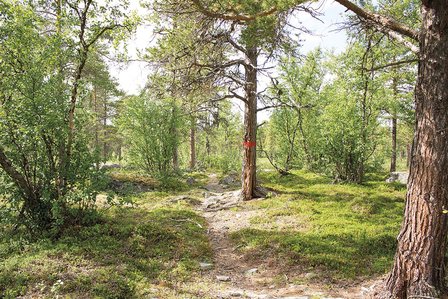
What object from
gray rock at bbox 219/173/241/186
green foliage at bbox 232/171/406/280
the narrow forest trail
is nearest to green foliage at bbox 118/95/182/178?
gray rock at bbox 219/173/241/186

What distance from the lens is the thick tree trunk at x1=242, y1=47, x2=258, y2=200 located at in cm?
1197

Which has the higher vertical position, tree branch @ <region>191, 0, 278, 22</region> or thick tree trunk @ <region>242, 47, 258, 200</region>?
tree branch @ <region>191, 0, 278, 22</region>

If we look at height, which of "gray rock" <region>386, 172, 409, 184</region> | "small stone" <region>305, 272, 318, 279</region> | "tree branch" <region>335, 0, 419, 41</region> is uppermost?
"tree branch" <region>335, 0, 419, 41</region>

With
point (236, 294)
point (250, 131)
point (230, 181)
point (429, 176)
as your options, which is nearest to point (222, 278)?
point (236, 294)

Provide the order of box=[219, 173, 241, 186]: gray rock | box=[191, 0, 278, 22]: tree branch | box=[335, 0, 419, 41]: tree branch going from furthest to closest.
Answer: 1. box=[219, 173, 241, 186]: gray rock
2. box=[191, 0, 278, 22]: tree branch
3. box=[335, 0, 419, 41]: tree branch

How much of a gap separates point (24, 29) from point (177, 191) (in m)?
10.1

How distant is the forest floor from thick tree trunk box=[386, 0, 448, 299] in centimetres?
100

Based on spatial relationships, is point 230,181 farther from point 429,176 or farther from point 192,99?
point 429,176

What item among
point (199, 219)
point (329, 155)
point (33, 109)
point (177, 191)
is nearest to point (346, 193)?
point (329, 155)

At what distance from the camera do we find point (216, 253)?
303 inches

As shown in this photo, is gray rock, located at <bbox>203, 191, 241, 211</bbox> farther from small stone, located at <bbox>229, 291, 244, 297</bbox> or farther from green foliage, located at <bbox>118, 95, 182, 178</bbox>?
small stone, located at <bbox>229, 291, 244, 297</bbox>

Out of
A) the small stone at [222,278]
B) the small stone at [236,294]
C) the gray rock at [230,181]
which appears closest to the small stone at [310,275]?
the small stone at [236,294]

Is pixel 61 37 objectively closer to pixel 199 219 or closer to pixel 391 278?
pixel 199 219

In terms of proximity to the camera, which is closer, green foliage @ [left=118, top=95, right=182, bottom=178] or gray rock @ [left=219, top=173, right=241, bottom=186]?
green foliage @ [left=118, top=95, right=182, bottom=178]
